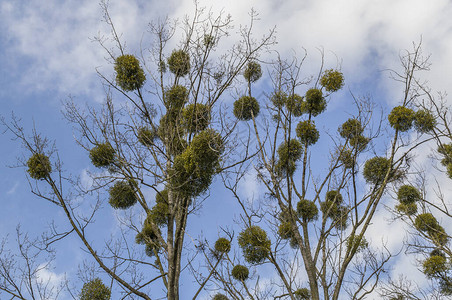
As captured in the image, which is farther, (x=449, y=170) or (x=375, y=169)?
(x=449, y=170)

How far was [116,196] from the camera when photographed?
7973mm

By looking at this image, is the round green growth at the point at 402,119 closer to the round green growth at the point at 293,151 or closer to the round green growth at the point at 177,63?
the round green growth at the point at 293,151

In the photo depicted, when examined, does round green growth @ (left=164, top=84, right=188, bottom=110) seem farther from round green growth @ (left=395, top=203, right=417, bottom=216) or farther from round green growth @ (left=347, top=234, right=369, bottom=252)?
round green growth @ (left=395, top=203, right=417, bottom=216)

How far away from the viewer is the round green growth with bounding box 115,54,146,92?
7.82 meters

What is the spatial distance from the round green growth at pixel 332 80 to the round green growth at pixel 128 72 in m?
4.14

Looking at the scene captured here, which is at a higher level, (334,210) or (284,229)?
(334,210)

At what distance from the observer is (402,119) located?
821 centimetres

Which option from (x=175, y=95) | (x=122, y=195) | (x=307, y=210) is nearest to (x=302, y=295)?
(x=307, y=210)

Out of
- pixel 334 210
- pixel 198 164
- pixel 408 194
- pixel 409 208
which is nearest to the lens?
pixel 198 164

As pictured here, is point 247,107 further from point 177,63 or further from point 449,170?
point 449,170

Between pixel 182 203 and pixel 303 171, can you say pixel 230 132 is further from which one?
pixel 303 171

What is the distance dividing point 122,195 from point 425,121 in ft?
23.3

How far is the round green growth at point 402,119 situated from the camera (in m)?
8.20

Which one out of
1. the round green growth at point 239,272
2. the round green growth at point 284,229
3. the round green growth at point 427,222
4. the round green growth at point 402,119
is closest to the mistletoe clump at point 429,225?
the round green growth at point 427,222
